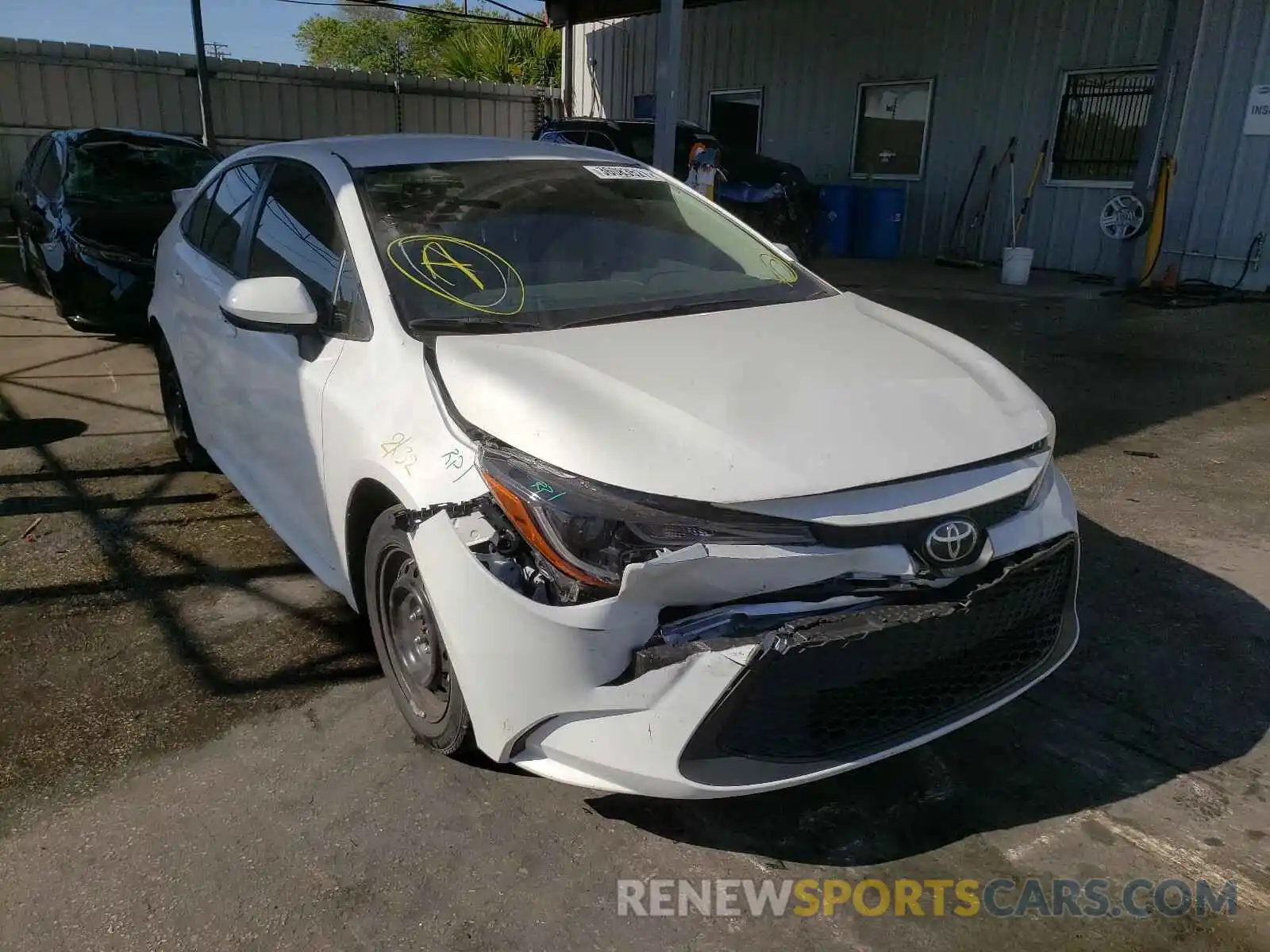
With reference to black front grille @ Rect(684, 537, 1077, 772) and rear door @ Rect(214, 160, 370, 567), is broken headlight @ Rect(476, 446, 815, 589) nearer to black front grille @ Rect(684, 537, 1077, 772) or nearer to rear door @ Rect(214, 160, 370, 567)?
black front grille @ Rect(684, 537, 1077, 772)

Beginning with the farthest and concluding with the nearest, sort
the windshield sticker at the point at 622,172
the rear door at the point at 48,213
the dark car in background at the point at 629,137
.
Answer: the dark car in background at the point at 629,137 < the rear door at the point at 48,213 < the windshield sticker at the point at 622,172

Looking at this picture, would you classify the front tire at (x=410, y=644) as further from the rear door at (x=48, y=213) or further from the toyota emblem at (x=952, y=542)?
the rear door at (x=48, y=213)

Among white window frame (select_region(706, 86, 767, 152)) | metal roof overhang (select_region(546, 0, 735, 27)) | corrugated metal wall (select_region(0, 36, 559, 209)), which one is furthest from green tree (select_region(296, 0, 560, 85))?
white window frame (select_region(706, 86, 767, 152))

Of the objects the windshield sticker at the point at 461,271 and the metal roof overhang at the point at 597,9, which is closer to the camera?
the windshield sticker at the point at 461,271

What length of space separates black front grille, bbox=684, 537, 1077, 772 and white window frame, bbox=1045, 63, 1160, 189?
10400 millimetres

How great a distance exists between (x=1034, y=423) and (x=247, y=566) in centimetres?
289

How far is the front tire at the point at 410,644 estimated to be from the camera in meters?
2.45

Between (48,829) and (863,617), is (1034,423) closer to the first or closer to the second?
(863,617)

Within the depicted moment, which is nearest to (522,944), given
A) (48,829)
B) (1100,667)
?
(48,829)

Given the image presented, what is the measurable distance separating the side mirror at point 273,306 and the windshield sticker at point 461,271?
28 cm

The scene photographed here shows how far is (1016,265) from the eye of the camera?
10.8 metres

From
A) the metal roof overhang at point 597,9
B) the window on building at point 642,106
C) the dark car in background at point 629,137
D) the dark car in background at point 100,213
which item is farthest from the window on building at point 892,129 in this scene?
the dark car in background at point 100,213

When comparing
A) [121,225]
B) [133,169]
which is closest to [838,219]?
[133,169]

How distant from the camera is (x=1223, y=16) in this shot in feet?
32.9
